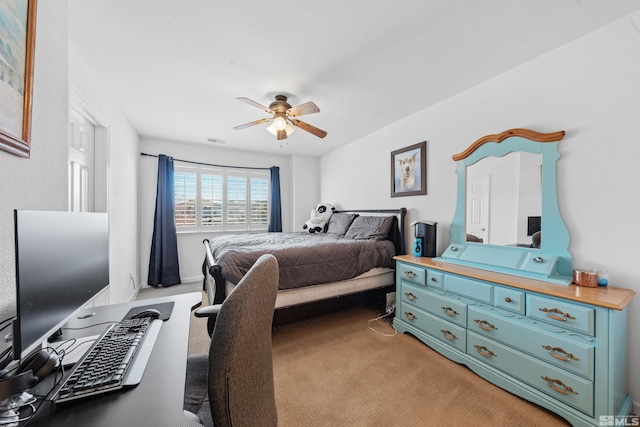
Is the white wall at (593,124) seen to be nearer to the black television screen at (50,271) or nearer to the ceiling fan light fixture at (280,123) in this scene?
the ceiling fan light fixture at (280,123)

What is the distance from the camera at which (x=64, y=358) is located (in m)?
0.86

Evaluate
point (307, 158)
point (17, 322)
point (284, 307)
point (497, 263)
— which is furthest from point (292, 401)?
point (307, 158)

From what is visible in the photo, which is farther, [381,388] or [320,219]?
[320,219]

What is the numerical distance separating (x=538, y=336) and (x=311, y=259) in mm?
1742

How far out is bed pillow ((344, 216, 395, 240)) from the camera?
307cm

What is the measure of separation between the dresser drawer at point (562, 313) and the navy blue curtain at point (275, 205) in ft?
13.2

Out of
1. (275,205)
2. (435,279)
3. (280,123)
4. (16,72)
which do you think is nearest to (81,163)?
(16,72)

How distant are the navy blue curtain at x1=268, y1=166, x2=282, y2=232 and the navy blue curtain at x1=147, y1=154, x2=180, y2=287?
1721 millimetres

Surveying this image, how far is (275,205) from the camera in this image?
16.2 feet

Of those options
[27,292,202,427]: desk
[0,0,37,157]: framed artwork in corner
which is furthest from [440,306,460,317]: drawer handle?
[0,0,37,157]: framed artwork in corner

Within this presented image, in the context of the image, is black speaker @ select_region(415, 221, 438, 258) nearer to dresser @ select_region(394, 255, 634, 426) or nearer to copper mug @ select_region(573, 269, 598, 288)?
dresser @ select_region(394, 255, 634, 426)

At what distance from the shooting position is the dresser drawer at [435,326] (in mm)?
1956

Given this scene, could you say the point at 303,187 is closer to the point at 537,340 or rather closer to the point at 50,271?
the point at 537,340

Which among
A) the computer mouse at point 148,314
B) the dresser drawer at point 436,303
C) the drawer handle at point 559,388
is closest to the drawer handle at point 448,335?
the dresser drawer at point 436,303
